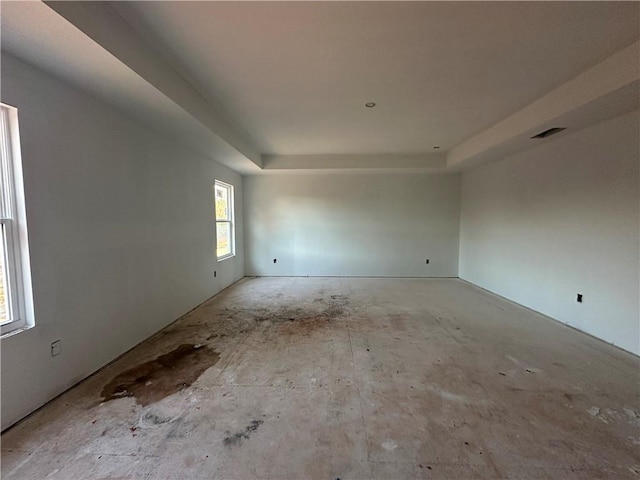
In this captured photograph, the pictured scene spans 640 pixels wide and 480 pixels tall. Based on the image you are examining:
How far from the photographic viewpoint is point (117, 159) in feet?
8.63

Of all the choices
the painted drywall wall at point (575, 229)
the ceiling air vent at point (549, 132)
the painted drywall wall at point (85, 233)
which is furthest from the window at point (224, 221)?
the painted drywall wall at point (575, 229)

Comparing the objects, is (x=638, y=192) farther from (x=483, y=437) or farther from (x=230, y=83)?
(x=230, y=83)

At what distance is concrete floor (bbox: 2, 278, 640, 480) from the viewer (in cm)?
150

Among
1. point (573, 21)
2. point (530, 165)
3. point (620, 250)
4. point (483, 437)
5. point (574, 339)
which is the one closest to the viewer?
point (483, 437)

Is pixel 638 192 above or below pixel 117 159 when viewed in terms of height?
below

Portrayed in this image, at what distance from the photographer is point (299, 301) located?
4578 mm

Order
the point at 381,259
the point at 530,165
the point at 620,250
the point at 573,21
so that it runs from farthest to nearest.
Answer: the point at 381,259
the point at 530,165
the point at 620,250
the point at 573,21

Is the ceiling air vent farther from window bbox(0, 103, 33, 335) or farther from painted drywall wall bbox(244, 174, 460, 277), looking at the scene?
window bbox(0, 103, 33, 335)

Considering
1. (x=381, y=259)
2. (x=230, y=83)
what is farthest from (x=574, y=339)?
(x=230, y=83)

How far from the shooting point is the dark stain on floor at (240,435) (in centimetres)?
165

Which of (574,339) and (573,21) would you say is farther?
(574,339)

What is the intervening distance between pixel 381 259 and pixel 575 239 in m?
3.52

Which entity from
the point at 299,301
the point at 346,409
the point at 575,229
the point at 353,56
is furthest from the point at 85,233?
the point at 575,229

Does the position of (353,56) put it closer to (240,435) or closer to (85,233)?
(85,233)
